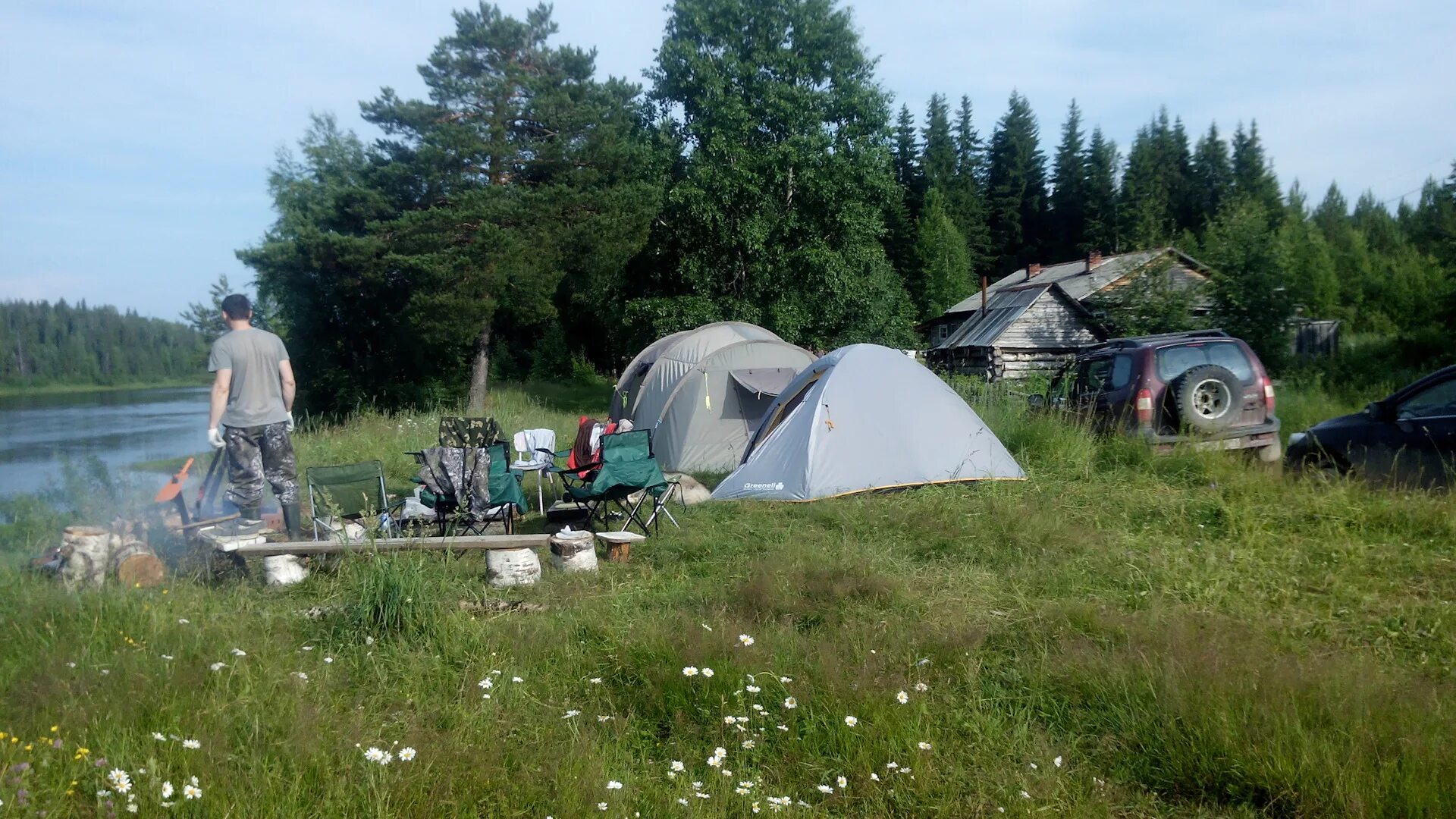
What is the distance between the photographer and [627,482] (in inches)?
288

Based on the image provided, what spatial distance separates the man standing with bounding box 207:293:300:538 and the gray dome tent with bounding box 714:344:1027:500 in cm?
357

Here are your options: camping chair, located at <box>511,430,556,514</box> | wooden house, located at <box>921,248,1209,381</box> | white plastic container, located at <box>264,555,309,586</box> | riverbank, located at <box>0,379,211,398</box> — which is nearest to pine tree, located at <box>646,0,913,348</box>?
wooden house, located at <box>921,248,1209,381</box>

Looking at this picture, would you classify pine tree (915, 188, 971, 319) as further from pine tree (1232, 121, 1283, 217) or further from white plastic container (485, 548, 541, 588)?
white plastic container (485, 548, 541, 588)

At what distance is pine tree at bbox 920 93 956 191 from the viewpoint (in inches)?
2072

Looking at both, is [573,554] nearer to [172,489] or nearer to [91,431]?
[172,489]

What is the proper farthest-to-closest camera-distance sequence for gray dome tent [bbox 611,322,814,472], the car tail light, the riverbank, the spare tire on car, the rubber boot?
1. the riverbank
2. gray dome tent [bbox 611,322,814,472]
3. the car tail light
4. the spare tire on car
5. the rubber boot

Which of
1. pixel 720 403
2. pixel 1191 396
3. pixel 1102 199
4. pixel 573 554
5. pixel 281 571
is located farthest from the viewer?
pixel 1102 199

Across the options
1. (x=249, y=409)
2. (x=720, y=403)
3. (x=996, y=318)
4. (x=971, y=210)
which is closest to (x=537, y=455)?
(x=720, y=403)

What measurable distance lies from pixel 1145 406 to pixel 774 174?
1521 centimetres

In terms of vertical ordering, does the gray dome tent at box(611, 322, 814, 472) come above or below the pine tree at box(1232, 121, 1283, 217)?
below

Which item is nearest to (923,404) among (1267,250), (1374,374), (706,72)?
(1267,250)

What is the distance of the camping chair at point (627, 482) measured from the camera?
7.28m

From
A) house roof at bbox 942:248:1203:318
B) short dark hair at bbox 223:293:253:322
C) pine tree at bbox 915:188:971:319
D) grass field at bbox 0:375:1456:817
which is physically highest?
pine tree at bbox 915:188:971:319

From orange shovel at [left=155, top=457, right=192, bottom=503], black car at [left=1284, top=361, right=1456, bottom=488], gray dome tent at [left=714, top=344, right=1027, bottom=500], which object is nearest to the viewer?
orange shovel at [left=155, top=457, right=192, bottom=503]
